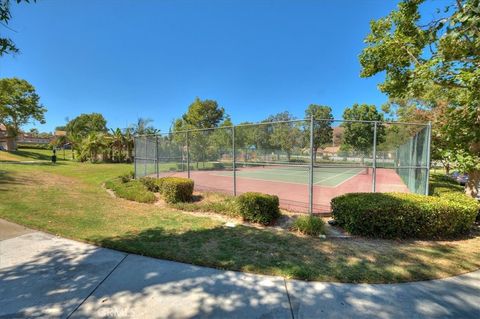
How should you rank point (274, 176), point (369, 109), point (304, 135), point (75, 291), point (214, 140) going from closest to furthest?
point (75, 291)
point (304, 135)
point (214, 140)
point (274, 176)
point (369, 109)

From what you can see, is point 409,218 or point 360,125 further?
point 360,125

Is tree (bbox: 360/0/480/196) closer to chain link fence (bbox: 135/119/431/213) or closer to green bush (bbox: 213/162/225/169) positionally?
chain link fence (bbox: 135/119/431/213)

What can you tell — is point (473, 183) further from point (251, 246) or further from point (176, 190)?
point (176, 190)

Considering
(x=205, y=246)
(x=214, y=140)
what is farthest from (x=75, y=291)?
(x=214, y=140)

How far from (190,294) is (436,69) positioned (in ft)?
A: 23.6

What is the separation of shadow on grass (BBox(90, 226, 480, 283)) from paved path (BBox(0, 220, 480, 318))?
0.71 feet

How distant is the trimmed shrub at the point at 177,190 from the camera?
889 centimetres

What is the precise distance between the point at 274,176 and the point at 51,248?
13371mm

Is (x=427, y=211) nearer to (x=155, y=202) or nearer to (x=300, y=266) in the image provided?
(x=300, y=266)

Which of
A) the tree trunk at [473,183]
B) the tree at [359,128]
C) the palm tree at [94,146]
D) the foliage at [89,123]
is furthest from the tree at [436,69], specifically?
the foliage at [89,123]

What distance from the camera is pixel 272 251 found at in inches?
187

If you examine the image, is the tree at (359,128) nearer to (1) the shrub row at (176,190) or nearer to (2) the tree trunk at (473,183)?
(2) the tree trunk at (473,183)

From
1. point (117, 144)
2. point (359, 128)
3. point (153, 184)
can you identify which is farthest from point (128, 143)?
point (359, 128)

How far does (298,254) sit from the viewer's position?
4605 mm
